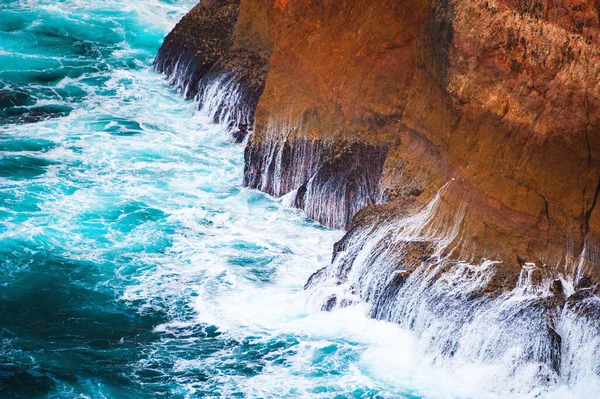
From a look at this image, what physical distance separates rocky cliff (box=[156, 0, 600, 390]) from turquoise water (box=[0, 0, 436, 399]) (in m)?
0.94

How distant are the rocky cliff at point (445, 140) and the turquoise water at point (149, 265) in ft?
3.09

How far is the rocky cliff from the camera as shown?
12.5m

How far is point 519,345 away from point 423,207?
2827 mm

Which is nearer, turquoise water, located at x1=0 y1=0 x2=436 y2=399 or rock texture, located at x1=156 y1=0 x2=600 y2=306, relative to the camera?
rock texture, located at x1=156 y1=0 x2=600 y2=306

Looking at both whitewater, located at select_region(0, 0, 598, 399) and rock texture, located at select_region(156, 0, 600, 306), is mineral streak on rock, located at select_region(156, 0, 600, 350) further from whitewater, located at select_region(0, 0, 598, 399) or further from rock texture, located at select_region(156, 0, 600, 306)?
whitewater, located at select_region(0, 0, 598, 399)

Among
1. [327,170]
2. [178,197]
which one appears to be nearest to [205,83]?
[178,197]

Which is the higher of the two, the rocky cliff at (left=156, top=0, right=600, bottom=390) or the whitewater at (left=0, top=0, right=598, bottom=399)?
the rocky cliff at (left=156, top=0, right=600, bottom=390)

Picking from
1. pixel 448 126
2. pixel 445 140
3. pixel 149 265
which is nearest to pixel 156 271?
pixel 149 265

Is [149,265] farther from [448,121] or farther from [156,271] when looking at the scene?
[448,121]

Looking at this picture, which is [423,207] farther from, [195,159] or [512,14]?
[195,159]

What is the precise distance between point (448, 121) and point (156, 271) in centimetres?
543

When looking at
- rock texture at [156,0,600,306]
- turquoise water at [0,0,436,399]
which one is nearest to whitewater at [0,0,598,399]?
turquoise water at [0,0,436,399]

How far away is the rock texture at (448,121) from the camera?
1257cm

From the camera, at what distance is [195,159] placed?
1936cm
